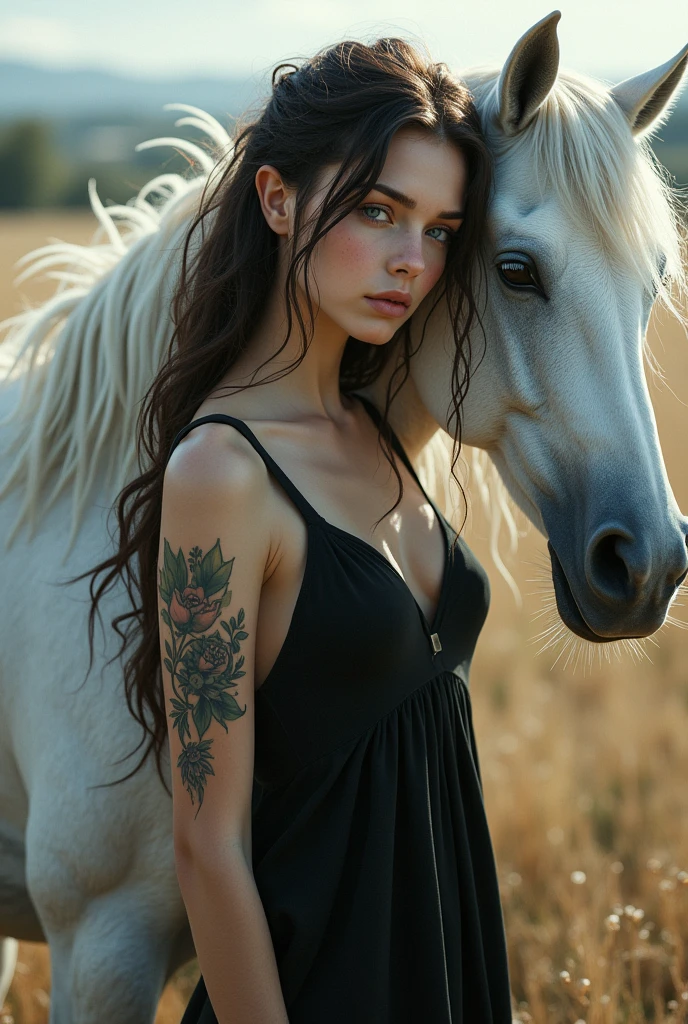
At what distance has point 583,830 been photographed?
4020 mm

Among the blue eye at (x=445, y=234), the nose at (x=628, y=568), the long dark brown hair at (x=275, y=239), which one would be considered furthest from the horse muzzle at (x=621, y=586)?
the blue eye at (x=445, y=234)

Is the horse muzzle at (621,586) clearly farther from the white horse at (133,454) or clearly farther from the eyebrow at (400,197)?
the eyebrow at (400,197)

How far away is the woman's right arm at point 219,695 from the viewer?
1369 millimetres

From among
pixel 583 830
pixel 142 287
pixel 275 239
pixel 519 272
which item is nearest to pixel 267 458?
pixel 275 239

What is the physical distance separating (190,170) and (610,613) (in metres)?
1.46

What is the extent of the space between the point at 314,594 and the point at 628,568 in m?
0.49

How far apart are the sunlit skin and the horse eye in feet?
0.35

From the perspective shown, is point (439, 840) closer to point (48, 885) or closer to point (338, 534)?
point (338, 534)

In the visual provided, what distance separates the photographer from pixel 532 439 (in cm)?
165

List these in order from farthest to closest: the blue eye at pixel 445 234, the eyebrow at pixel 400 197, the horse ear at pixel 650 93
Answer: the horse ear at pixel 650 93, the blue eye at pixel 445 234, the eyebrow at pixel 400 197

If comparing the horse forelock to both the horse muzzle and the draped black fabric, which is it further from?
the draped black fabric

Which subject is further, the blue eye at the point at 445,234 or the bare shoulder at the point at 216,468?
the blue eye at the point at 445,234

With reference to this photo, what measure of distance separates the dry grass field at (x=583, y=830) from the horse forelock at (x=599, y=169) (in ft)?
0.96

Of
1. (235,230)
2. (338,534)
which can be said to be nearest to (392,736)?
(338,534)
